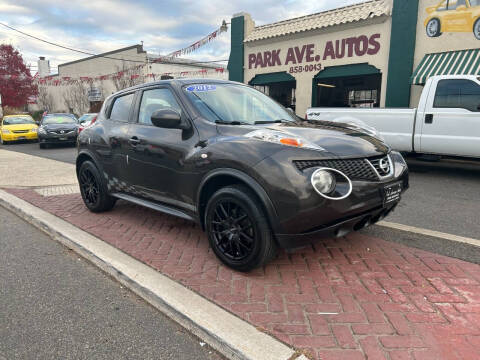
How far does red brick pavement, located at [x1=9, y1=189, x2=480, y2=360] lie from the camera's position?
2.26 metres

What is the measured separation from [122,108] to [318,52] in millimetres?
11726

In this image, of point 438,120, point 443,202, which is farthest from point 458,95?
point 443,202

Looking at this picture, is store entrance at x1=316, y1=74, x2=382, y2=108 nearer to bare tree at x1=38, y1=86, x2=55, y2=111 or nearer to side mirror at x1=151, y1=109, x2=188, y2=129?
side mirror at x1=151, y1=109, x2=188, y2=129

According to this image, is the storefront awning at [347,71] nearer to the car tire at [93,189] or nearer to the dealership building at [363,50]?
the dealership building at [363,50]

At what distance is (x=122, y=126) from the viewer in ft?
14.6

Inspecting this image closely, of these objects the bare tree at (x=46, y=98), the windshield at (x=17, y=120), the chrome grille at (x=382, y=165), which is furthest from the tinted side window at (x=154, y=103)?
the bare tree at (x=46, y=98)

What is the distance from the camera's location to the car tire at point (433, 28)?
11742mm

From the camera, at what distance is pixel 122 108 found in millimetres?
4664

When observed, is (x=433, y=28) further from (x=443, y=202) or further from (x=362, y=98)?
(x=443, y=202)

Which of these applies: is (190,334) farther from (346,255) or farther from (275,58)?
(275,58)

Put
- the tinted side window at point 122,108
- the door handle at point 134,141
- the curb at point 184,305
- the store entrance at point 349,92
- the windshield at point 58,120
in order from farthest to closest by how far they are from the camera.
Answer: the windshield at point 58,120 < the store entrance at point 349,92 < the tinted side window at point 122,108 < the door handle at point 134,141 < the curb at point 184,305

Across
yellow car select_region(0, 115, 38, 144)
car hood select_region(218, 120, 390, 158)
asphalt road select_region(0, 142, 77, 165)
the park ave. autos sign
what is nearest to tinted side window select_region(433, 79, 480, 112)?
car hood select_region(218, 120, 390, 158)

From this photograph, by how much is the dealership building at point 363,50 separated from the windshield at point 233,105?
9412 millimetres

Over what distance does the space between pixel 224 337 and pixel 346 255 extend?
168 centimetres
